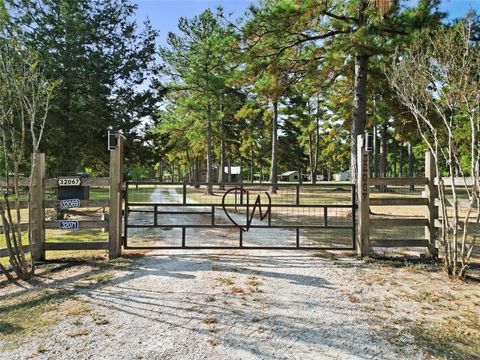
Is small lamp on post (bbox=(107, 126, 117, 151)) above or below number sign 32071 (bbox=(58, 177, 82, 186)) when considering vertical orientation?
above

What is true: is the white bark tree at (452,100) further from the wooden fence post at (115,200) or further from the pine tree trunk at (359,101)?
the pine tree trunk at (359,101)

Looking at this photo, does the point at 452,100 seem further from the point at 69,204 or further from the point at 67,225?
the point at 67,225

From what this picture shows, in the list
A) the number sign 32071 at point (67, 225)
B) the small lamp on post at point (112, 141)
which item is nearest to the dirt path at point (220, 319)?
the number sign 32071 at point (67, 225)

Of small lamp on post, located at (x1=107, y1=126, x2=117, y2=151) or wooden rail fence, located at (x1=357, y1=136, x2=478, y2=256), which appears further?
wooden rail fence, located at (x1=357, y1=136, x2=478, y2=256)

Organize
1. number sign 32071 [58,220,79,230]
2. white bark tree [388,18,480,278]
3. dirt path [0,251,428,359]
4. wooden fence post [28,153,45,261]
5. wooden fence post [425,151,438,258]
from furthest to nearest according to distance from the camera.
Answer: wooden fence post [425,151,438,258] < number sign 32071 [58,220,79,230] < wooden fence post [28,153,45,261] < white bark tree [388,18,480,278] < dirt path [0,251,428,359]

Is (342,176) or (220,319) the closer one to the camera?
(220,319)

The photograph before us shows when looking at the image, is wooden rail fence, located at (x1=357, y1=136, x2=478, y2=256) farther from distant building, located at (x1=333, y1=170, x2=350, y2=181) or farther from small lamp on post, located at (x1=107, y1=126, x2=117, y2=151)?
distant building, located at (x1=333, y1=170, x2=350, y2=181)

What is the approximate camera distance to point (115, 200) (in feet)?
18.8

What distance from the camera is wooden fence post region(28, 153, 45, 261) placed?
5.49 meters

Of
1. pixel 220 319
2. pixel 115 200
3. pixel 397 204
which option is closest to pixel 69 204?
pixel 115 200

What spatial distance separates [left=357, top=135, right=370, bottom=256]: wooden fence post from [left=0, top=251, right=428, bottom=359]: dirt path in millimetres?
865

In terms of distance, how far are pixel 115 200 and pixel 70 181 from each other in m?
0.73

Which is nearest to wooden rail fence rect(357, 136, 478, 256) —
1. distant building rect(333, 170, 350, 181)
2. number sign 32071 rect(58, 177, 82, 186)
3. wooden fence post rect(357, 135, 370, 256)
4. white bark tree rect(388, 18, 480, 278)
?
wooden fence post rect(357, 135, 370, 256)

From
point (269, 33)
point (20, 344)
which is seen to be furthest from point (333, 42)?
point (20, 344)
